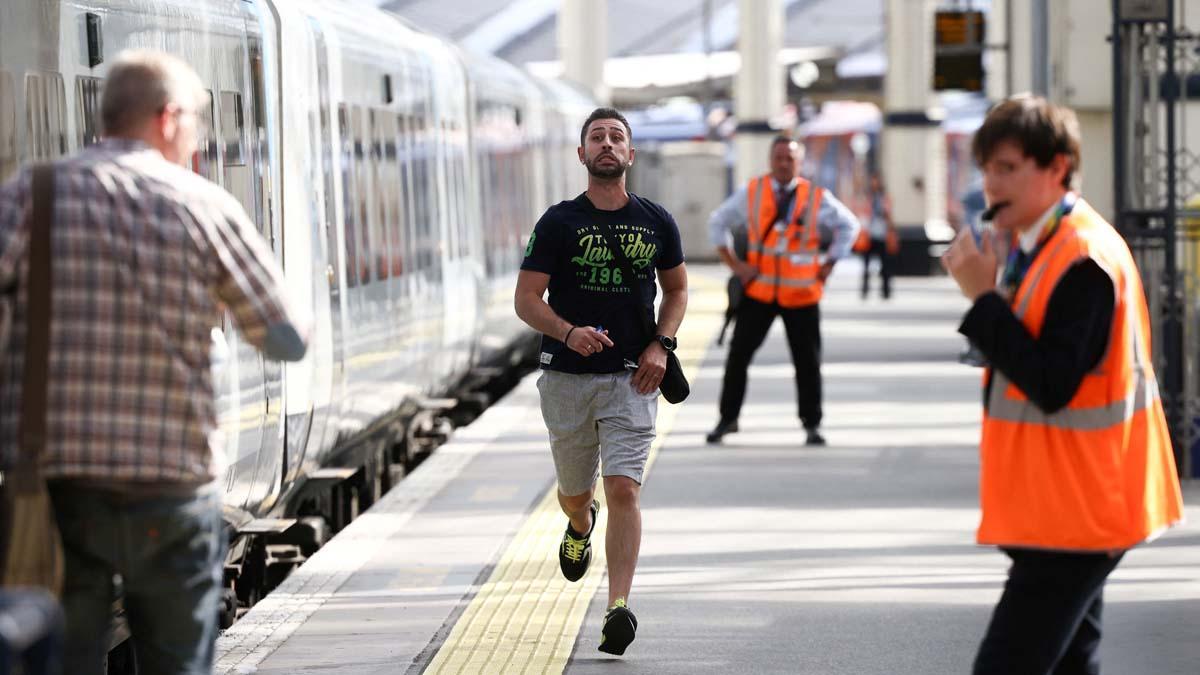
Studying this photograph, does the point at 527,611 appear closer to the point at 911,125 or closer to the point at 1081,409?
the point at 1081,409

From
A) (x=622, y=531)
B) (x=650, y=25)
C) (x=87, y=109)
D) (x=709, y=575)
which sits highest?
(x=650, y=25)

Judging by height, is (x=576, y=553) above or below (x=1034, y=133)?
below

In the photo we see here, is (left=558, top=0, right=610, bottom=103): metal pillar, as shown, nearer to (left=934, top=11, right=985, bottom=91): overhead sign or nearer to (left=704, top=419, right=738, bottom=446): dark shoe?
(left=934, top=11, right=985, bottom=91): overhead sign

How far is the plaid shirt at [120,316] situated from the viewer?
13.9ft

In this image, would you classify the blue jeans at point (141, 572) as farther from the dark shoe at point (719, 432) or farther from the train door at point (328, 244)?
the dark shoe at point (719, 432)

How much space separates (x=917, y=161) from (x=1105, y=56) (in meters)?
24.9

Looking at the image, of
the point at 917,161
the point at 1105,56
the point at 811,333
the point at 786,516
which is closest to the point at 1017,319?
the point at 786,516

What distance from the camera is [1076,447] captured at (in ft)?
14.5

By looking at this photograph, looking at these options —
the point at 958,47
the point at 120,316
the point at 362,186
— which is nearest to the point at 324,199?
the point at 362,186

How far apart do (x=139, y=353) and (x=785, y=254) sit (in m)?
8.58

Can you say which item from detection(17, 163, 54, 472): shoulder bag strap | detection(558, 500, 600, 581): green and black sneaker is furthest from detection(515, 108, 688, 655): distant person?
detection(17, 163, 54, 472): shoulder bag strap

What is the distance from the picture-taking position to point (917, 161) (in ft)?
135

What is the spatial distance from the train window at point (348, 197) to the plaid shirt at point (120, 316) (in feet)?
20.9

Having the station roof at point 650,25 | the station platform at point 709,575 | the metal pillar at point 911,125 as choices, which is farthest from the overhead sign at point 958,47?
the station roof at point 650,25
